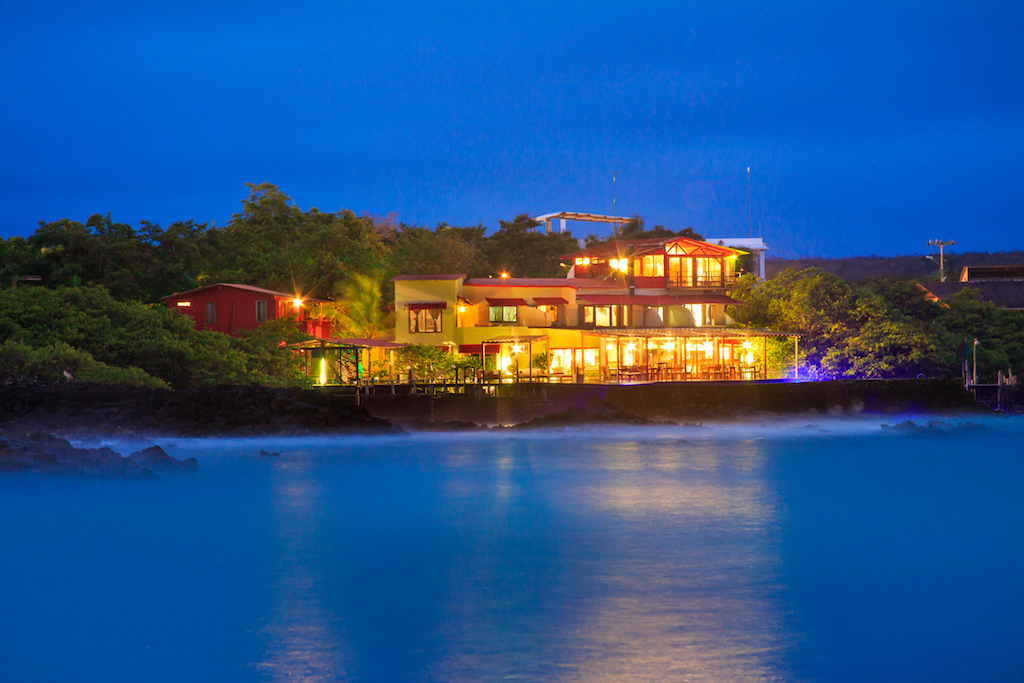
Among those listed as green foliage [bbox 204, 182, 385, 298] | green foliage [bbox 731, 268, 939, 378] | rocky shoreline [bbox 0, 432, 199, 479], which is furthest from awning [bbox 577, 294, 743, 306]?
rocky shoreline [bbox 0, 432, 199, 479]

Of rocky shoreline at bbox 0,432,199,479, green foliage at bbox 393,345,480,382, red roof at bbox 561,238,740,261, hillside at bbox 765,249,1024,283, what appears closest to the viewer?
A: rocky shoreline at bbox 0,432,199,479

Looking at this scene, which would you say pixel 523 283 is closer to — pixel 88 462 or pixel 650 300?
pixel 650 300

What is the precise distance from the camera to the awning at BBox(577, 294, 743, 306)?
42.8 m

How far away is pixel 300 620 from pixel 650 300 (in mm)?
32484

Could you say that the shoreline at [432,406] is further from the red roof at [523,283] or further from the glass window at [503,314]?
the red roof at [523,283]

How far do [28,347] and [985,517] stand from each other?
30.8m

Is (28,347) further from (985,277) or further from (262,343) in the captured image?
(985,277)

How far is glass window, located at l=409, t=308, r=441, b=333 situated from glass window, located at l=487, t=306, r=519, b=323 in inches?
97.8

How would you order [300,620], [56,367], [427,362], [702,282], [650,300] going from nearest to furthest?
[300,620], [56,367], [427,362], [650,300], [702,282]

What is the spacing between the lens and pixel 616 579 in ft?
48.0

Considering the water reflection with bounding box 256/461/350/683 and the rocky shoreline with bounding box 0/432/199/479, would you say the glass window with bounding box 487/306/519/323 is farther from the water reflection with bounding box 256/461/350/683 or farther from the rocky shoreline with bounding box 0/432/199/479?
the water reflection with bounding box 256/461/350/683

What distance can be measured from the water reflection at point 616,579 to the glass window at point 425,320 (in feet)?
51.0

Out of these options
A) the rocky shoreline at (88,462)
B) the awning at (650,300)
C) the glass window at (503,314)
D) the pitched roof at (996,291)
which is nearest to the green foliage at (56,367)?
the rocky shoreline at (88,462)

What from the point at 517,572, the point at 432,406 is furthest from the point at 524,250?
the point at 517,572
